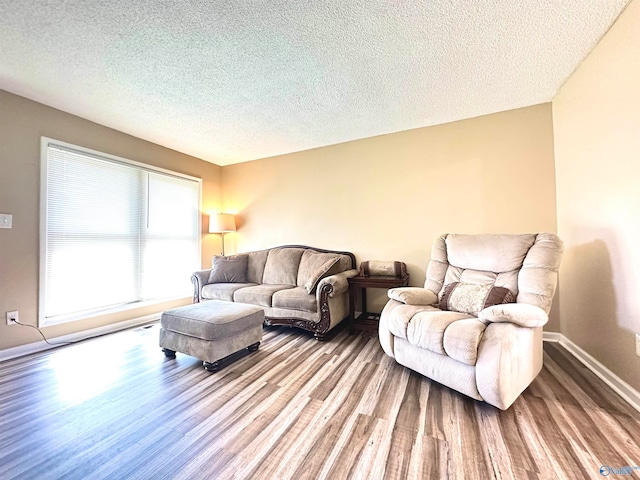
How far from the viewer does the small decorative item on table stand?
296cm

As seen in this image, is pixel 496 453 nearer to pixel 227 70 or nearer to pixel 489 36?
pixel 489 36

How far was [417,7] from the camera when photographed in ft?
5.07

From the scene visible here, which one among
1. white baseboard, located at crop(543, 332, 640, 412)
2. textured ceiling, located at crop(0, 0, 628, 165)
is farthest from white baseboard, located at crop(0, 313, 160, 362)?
white baseboard, located at crop(543, 332, 640, 412)

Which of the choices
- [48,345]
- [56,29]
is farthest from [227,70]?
[48,345]

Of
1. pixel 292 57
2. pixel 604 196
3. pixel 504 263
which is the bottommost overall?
pixel 504 263

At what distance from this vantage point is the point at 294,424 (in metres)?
1.50

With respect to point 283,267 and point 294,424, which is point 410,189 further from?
point 294,424

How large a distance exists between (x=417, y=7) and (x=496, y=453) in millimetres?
2414

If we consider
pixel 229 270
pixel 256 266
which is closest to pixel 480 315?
pixel 256 266

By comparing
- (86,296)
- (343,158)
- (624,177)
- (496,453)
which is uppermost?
(343,158)

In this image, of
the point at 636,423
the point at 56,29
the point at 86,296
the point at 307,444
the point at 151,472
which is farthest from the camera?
the point at 86,296

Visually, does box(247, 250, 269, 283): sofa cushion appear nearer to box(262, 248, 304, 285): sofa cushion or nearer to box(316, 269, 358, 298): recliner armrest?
box(262, 248, 304, 285): sofa cushion

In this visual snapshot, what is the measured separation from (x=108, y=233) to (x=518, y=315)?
4.08m

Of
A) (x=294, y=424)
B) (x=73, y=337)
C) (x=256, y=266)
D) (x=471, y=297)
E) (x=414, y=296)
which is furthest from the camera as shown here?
(x=256, y=266)
